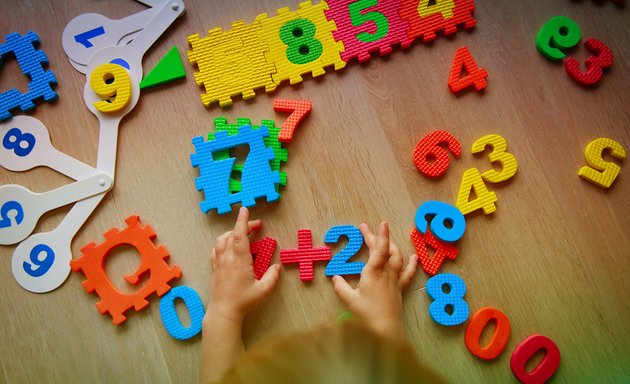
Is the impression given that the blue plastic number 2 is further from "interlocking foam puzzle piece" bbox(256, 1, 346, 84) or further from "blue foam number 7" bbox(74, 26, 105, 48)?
"blue foam number 7" bbox(74, 26, 105, 48)

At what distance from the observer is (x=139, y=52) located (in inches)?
38.0

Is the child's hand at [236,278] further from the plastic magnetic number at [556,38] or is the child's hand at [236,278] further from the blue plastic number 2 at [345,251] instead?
the plastic magnetic number at [556,38]

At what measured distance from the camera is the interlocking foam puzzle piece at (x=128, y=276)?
3.00 feet

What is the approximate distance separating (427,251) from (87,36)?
0.80 m

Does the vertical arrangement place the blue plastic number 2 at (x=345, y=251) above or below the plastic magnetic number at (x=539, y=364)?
above

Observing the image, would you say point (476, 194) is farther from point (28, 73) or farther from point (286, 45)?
point (28, 73)

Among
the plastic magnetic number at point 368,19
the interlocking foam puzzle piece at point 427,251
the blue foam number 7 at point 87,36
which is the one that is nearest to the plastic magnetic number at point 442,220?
the interlocking foam puzzle piece at point 427,251

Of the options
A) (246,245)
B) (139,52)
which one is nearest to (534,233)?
(246,245)

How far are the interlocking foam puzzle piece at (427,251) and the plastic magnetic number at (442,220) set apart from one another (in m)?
0.01

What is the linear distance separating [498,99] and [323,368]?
705mm

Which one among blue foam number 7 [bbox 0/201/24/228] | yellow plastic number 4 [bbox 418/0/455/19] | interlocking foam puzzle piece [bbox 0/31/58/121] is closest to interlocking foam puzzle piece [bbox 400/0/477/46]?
yellow plastic number 4 [bbox 418/0/455/19]

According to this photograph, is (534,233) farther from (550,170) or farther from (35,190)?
(35,190)

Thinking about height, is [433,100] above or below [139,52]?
below

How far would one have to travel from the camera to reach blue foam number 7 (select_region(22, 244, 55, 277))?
92cm
